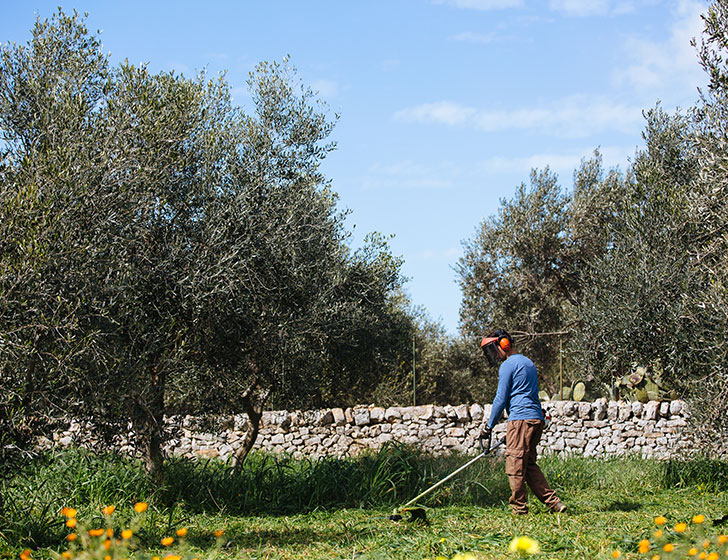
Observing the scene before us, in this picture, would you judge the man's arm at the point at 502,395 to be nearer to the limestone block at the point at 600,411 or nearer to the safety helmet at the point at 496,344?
the safety helmet at the point at 496,344

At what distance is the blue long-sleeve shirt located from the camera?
779 centimetres

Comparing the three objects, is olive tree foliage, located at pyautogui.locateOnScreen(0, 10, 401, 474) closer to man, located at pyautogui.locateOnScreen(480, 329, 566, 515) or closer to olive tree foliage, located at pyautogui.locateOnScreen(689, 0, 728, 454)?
man, located at pyautogui.locateOnScreen(480, 329, 566, 515)

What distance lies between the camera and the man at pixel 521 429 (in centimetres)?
767

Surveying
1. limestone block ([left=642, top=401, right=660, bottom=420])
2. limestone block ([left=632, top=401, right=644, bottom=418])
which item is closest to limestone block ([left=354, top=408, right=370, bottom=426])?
limestone block ([left=632, top=401, right=644, bottom=418])

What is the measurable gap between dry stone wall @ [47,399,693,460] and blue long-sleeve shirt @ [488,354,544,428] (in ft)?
20.4

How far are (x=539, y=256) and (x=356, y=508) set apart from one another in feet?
33.5

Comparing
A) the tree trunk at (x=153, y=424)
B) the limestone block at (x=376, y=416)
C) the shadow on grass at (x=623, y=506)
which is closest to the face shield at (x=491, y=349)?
the shadow on grass at (x=623, y=506)

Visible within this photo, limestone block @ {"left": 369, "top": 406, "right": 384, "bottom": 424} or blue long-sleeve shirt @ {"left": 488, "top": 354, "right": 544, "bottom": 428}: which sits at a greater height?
blue long-sleeve shirt @ {"left": 488, "top": 354, "right": 544, "bottom": 428}

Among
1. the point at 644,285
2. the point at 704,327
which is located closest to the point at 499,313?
the point at 644,285

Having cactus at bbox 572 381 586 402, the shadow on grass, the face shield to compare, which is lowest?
the shadow on grass

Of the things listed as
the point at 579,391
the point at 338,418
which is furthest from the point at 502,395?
the point at 579,391

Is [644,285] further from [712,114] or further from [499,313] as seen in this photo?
[499,313]

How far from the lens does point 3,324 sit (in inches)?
221

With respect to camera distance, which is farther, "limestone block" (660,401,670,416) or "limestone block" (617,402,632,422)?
"limestone block" (617,402,632,422)
